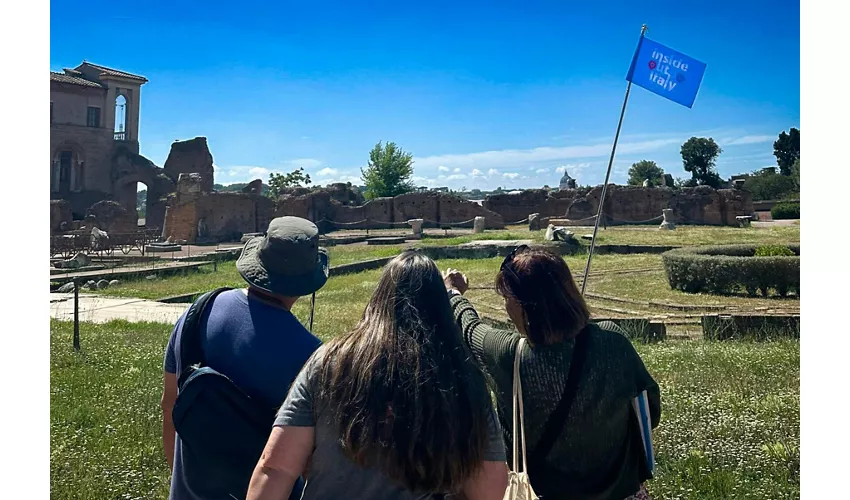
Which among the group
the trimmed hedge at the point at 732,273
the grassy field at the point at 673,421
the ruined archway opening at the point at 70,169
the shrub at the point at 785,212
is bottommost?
the grassy field at the point at 673,421

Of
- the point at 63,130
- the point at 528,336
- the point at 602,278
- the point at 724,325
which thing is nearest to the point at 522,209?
the point at 602,278

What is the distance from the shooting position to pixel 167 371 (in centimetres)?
244

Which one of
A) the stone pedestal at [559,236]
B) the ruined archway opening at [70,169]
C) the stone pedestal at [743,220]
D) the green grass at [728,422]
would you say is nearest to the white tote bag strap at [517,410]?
the green grass at [728,422]

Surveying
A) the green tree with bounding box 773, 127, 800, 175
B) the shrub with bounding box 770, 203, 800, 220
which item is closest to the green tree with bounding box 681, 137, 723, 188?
the green tree with bounding box 773, 127, 800, 175

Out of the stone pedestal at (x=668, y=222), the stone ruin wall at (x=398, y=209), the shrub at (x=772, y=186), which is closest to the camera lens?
the stone pedestal at (x=668, y=222)

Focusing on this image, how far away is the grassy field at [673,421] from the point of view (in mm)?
4008

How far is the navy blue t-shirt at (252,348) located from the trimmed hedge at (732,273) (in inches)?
450

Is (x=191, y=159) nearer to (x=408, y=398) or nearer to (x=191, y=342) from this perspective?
(x=191, y=342)

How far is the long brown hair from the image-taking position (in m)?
1.68

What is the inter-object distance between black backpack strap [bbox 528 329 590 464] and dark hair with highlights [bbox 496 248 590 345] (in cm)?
5

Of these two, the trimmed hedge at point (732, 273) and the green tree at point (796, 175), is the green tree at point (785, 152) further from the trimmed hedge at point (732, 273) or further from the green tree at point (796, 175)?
the trimmed hedge at point (732, 273)

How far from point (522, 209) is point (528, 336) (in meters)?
40.1

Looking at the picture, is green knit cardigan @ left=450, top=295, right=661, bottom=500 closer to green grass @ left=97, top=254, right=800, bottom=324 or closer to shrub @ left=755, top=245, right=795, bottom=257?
green grass @ left=97, top=254, right=800, bottom=324

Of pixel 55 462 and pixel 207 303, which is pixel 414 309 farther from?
pixel 55 462
